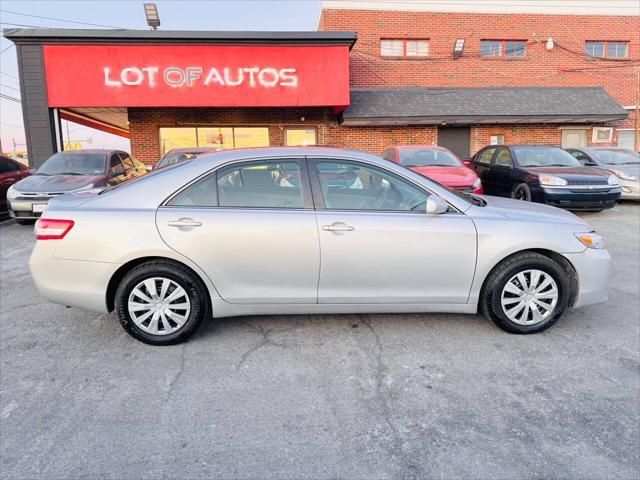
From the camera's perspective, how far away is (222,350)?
11.8ft

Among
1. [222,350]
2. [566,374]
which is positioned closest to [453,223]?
[566,374]

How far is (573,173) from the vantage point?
367 inches

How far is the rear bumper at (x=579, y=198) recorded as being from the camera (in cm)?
906

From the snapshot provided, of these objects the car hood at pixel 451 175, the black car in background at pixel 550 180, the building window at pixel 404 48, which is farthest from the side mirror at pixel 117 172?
the building window at pixel 404 48

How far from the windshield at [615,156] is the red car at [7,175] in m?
14.1

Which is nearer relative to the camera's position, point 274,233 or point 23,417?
point 23,417

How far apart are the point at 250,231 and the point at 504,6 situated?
18295 mm

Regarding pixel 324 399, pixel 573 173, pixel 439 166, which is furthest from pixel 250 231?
pixel 573 173

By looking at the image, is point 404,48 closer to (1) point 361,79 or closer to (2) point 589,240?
(1) point 361,79

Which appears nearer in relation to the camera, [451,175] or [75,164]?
[451,175]

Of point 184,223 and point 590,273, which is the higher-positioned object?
point 184,223

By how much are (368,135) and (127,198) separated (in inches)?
512

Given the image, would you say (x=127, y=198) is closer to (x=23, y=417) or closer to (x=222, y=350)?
(x=222, y=350)

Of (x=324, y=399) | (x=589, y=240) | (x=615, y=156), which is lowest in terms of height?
(x=324, y=399)
